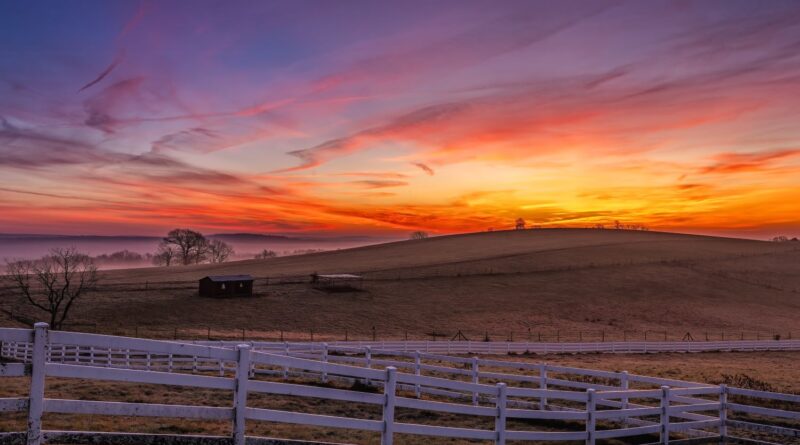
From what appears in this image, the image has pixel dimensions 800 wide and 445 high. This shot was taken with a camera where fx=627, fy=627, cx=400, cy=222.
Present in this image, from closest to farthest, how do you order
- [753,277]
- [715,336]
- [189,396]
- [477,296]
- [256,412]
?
[256,412]
[189,396]
[715,336]
[477,296]
[753,277]

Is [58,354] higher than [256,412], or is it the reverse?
[256,412]

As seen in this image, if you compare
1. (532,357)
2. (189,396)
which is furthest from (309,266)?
(189,396)

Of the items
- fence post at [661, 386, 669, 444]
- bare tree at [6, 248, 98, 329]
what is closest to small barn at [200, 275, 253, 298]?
bare tree at [6, 248, 98, 329]

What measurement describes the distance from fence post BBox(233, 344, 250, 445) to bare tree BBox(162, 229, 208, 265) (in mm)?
132437

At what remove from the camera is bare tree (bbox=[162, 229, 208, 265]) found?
133363mm

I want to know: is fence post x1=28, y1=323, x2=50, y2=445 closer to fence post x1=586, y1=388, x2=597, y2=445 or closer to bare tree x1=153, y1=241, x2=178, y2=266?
fence post x1=586, y1=388, x2=597, y2=445

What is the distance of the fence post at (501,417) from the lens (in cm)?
977

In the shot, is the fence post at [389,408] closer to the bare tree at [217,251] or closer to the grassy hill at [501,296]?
the grassy hill at [501,296]

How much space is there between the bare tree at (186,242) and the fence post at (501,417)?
5141 inches

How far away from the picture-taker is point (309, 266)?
10112 cm

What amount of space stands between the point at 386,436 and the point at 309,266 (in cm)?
9425

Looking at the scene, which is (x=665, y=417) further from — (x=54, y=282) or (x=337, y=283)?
(x=54, y=282)

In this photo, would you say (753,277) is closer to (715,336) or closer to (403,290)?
(715,336)

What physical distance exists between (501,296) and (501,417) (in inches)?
2406
